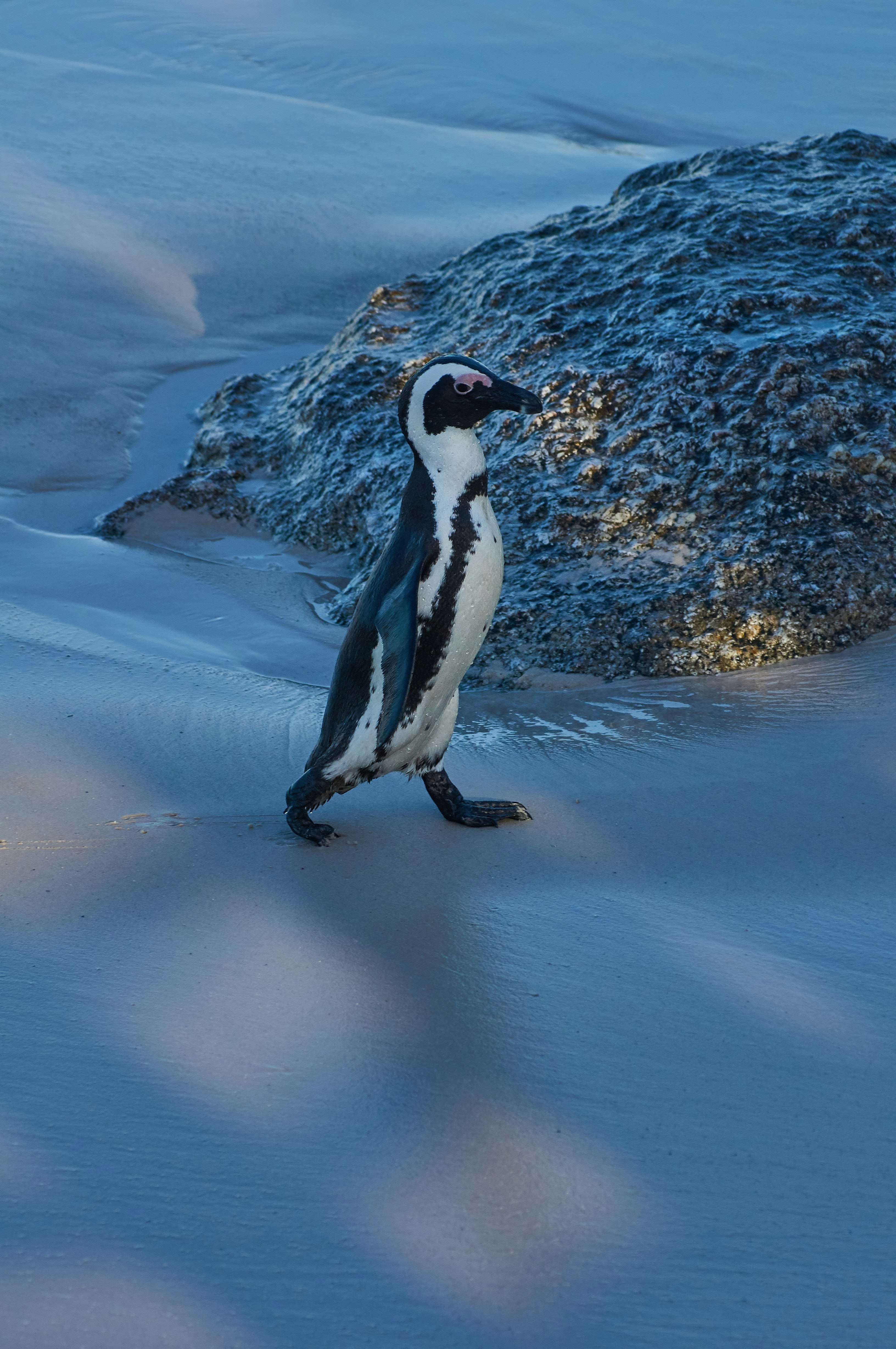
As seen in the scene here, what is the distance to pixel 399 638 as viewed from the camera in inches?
99.7

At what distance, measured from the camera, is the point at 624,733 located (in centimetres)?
319

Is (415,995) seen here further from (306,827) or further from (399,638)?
(399,638)

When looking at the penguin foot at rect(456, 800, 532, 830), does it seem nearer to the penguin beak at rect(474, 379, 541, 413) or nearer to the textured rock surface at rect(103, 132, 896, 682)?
the penguin beak at rect(474, 379, 541, 413)

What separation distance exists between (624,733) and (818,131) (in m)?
8.79

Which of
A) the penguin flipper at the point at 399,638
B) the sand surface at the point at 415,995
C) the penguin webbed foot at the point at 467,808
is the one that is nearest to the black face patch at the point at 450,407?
the penguin flipper at the point at 399,638

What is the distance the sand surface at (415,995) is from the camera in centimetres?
150

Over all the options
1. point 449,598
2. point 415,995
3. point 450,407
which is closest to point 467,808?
point 449,598

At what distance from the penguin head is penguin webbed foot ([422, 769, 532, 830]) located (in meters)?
0.76

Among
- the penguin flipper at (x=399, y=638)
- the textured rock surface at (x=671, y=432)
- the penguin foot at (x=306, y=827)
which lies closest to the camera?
the penguin flipper at (x=399, y=638)

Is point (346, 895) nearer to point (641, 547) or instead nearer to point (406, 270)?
point (641, 547)

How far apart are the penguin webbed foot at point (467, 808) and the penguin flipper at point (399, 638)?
0.23 meters

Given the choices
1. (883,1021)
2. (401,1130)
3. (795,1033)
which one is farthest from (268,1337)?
(883,1021)

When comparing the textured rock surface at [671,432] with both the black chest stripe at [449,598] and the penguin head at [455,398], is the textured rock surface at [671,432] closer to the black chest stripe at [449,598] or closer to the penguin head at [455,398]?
the black chest stripe at [449,598]

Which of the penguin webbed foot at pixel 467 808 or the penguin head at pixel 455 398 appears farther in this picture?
the penguin webbed foot at pixel 467 808
